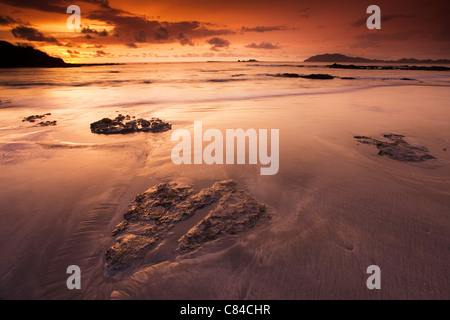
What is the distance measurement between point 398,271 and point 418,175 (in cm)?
217

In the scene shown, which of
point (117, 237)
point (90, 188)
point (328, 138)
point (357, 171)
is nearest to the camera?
point (117, 237)

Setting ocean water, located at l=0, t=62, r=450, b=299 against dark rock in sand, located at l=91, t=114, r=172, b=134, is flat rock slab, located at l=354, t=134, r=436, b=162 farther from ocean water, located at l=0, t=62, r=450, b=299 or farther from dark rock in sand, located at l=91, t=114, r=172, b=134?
dark rock in sand, located at l=91, t=114, r=172, b=134

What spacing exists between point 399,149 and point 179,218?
427 centimetres

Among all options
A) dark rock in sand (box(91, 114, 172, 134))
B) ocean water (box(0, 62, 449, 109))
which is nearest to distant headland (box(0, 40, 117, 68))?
ocean water (box(0, 62, 449, 109))

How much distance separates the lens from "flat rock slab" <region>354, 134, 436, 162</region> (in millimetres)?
3680

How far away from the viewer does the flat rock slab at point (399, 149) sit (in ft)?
12.1

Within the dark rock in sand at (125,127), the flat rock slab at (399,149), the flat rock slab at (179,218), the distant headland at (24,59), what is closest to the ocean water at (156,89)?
the dark rock in sand at (125,127)

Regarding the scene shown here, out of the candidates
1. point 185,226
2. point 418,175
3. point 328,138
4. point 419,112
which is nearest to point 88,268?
point 185,226

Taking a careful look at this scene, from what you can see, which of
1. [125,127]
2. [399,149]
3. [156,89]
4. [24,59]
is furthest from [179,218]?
[24,59]

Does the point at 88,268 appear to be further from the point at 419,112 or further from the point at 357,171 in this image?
the point at 419,112

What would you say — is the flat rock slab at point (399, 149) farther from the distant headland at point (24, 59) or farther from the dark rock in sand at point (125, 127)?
the distant headland at point (24, 59)

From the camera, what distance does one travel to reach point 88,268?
1838mm

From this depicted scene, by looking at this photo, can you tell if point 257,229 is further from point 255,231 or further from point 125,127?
point 125,127

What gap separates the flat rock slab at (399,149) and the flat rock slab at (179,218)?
2.99 meters
